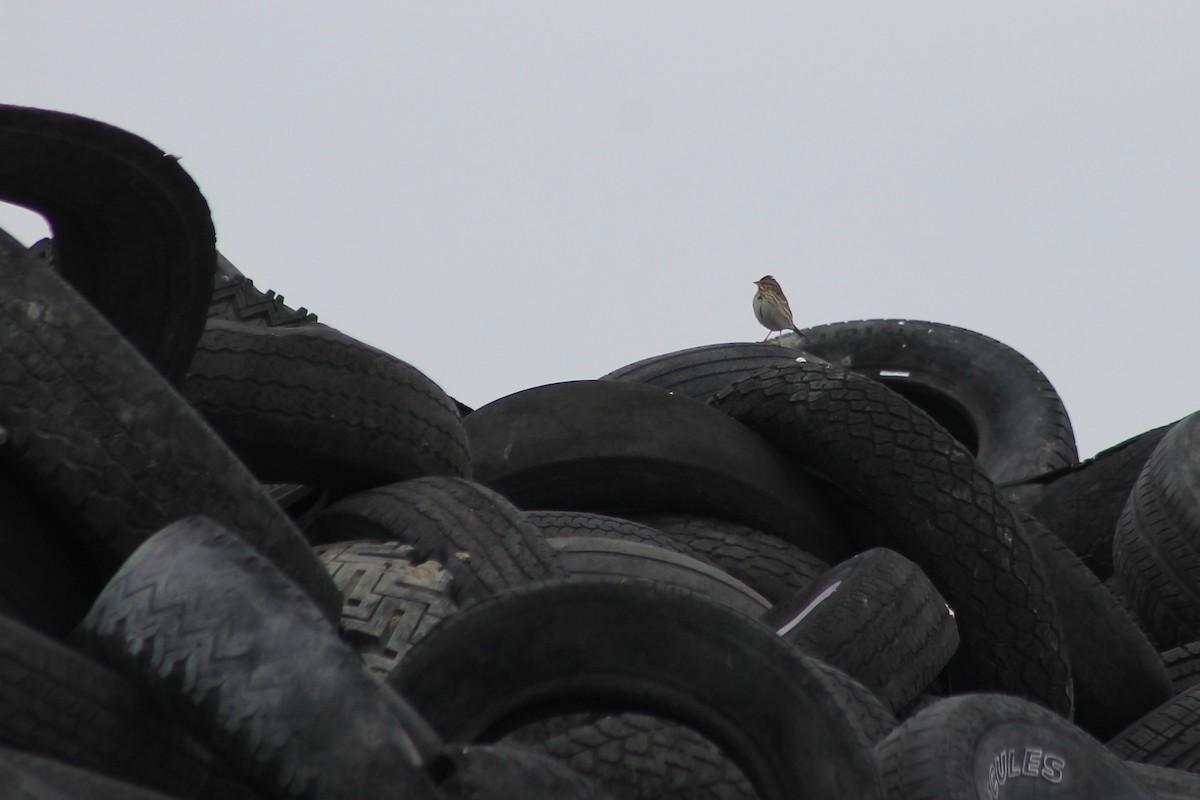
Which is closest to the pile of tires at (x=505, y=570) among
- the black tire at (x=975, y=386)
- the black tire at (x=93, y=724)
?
the black tire at (x=93, y=724)

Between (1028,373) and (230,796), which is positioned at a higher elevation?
(1028,373)

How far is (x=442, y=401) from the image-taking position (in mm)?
3777

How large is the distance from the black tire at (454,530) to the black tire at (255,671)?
1.04 meters

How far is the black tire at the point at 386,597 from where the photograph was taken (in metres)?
2.75

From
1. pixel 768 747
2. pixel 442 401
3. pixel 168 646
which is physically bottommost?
pixel 768 747

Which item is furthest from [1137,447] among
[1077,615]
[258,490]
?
[258,490]

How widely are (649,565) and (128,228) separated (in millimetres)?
1143

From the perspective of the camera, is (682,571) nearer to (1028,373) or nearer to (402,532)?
(402,532)

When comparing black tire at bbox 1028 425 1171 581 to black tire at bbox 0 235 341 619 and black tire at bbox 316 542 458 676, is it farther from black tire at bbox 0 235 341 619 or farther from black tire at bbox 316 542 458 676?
black tire at bbox 0 235 341 619

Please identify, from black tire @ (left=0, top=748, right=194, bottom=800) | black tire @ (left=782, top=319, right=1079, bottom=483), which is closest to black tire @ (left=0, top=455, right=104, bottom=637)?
black tire @ (left=0, top=748, right=194, bottom=800)

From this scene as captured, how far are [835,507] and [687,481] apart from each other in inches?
14.3

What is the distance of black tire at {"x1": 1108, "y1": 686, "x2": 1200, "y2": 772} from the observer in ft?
11.6

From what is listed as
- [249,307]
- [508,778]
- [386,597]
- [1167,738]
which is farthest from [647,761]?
[249,307]

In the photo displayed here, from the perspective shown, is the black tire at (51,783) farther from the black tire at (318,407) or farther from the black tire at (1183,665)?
the black tire at (1183,665)
